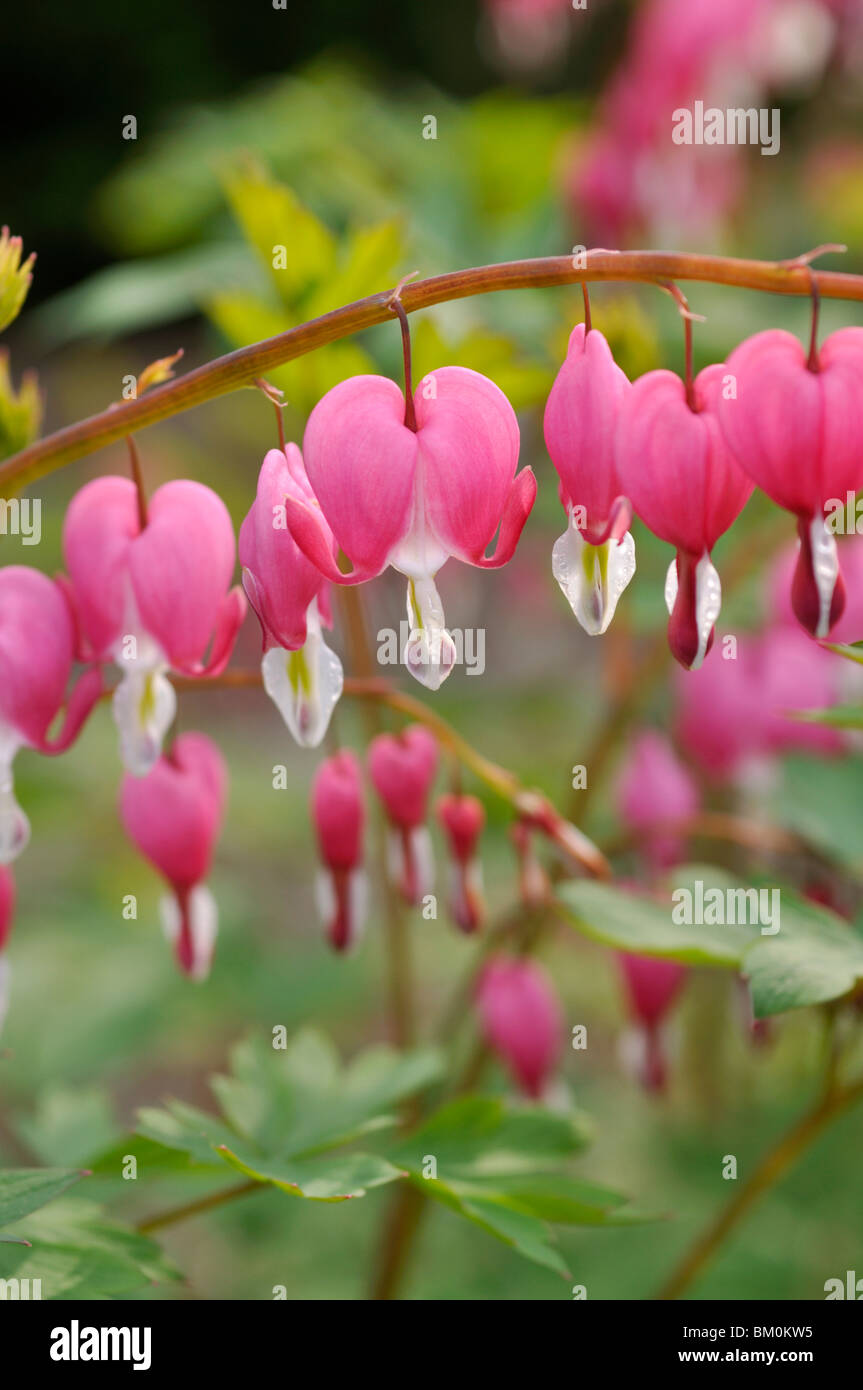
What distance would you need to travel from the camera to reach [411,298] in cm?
74

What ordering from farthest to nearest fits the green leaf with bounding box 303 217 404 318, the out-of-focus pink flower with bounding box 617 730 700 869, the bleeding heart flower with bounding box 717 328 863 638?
the out-of-focus pink flower with bounding box 617 730 700 869, the green leaf with bounding box 303 217 404 318, the bleeding heart flower with bounding box 717 328 863 638

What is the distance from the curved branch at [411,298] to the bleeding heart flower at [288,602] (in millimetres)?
60

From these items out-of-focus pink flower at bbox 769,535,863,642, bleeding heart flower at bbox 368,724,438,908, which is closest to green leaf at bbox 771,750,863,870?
out-of-focus pink flower at bbox 769,535,863,642

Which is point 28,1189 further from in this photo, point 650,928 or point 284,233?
point 284,233

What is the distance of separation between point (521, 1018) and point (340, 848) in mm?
346

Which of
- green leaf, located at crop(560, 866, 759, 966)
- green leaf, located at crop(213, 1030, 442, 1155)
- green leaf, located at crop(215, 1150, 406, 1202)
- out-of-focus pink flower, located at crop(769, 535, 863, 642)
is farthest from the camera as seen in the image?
out-of-focus pink flower, located at crop(769, 535, 863, 642)

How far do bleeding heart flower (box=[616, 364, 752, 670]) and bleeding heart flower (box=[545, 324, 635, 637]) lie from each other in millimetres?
16

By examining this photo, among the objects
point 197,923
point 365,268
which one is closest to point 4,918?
point 197,923

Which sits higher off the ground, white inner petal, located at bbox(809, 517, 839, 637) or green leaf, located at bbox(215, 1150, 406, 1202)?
white inner petal, located at bbox(809, 517, 839, 637)

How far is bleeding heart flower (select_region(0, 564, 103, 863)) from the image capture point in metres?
0.84

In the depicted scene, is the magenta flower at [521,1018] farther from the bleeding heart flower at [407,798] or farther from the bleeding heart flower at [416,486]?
the bleeding heart flower at [416,486]

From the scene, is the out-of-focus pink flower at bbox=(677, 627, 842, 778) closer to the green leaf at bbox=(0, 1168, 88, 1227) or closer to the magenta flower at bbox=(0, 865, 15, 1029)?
the magenta flower at bbox=(0, 865, 15, 1029)
